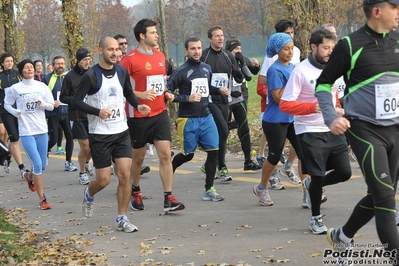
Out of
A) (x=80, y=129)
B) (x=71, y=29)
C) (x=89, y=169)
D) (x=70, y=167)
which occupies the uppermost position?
(x=71, y=29)

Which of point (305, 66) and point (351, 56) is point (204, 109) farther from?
point (351, 56)

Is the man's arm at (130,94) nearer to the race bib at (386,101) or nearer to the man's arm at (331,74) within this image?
the man's arm at (331,74)

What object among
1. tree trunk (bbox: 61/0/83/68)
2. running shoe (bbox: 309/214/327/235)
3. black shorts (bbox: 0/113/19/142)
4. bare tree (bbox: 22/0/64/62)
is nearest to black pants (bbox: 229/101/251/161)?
black shorts (bbox: 0/113/19/142)

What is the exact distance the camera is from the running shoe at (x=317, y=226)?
7465 mm

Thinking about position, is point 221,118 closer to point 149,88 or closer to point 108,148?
point 149,88

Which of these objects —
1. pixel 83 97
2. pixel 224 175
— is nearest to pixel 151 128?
pixel 83 97

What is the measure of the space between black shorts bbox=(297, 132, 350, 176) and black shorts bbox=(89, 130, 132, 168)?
1.98 metres

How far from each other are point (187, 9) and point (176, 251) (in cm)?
6535

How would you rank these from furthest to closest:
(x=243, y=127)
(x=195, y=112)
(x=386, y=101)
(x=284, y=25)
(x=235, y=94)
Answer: (x=243, y=127) < (x=235, y=94) < (x=284, y=25) < (x=195, y=112) < (x=386, y=101)

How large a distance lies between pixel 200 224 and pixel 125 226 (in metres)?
0.81

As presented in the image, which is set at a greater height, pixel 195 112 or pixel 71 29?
pixel 71 29

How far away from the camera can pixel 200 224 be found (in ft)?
28.1

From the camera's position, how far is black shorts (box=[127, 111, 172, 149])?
9469 mm

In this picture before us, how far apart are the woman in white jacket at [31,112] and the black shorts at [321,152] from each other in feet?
14.4
